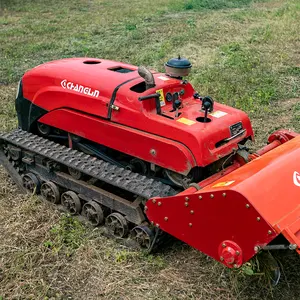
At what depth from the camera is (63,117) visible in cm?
495

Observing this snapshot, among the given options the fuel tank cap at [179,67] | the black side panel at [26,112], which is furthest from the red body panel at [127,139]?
the fuel tank cap at [179,67]

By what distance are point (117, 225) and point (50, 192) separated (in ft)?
3.33

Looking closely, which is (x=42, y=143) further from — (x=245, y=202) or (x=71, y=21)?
(x=71, y=21)

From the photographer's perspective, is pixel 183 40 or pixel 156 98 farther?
pixel 183 40

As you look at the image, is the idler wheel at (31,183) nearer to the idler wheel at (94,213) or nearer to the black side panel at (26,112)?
the black side panel at (26,112)

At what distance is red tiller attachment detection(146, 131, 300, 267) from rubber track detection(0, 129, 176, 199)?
12.9 inches

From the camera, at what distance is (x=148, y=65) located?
1047 cm

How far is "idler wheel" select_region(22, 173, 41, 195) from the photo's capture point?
522 cm

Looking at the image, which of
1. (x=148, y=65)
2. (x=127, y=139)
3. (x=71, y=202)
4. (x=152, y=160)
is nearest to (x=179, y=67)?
(x=127, y=139)

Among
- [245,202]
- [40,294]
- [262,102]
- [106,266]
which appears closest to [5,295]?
[40,294]

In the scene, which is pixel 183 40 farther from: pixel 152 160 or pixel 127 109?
pixel 152 160

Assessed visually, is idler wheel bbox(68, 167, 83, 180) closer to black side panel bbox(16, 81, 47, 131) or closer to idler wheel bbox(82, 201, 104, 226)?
idler wheel bbox(82, 201, 104, 226)

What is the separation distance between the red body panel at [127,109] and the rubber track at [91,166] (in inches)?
7.8

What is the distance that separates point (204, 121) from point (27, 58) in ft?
25.2
